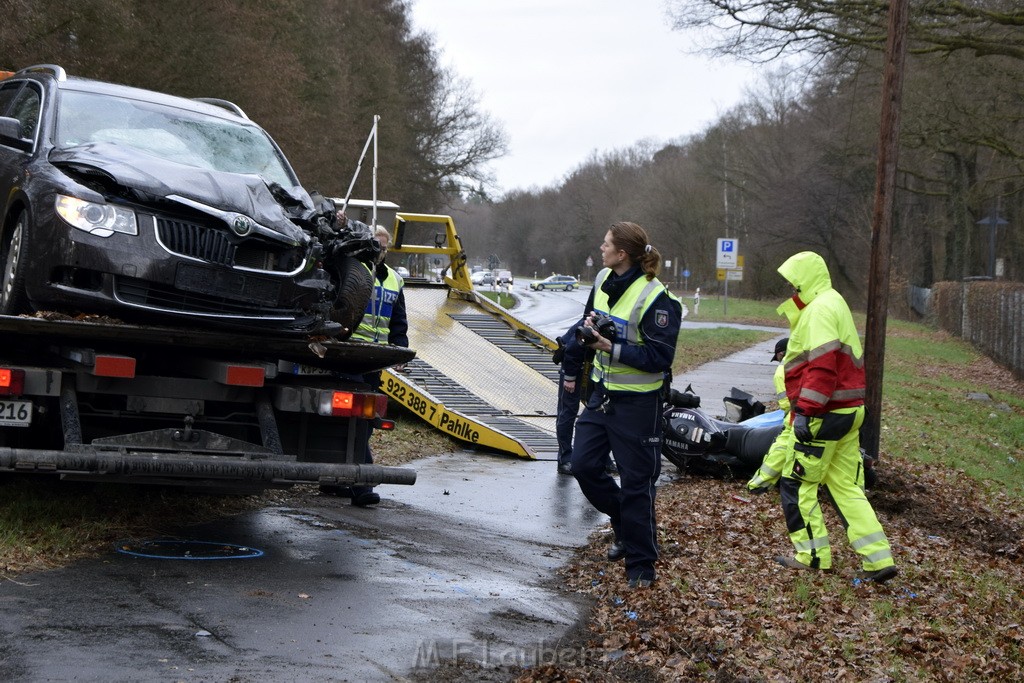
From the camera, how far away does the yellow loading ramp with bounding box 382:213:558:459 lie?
12773mm

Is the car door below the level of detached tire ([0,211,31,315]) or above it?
above

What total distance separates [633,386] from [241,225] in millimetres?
2492

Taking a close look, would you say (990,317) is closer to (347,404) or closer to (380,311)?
(380,311)

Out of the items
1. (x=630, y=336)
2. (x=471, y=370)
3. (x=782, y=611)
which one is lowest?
(x=782, y=611)

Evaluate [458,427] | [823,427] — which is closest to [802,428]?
[823,427]

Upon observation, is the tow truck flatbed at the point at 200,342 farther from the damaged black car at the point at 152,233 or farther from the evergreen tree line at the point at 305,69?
the evergreen tree line at the point at 305,69

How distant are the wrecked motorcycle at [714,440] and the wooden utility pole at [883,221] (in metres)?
1.32

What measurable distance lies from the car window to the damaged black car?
0.01 meters

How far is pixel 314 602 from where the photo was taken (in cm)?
615

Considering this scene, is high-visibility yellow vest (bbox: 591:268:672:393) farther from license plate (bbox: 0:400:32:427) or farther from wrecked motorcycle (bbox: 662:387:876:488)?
wrecked motorcycle (bbox: 662:387:876:488)

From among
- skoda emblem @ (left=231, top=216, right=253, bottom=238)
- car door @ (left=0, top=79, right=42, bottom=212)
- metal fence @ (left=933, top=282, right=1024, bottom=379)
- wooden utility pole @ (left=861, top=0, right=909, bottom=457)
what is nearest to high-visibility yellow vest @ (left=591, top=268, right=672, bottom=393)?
skoda emblem @ (left=231, top=216, right=253, bottom=238)

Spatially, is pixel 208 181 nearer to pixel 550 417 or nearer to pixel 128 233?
pixel 128 233

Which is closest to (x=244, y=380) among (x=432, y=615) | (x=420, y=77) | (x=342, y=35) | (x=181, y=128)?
(x=432, y=615)

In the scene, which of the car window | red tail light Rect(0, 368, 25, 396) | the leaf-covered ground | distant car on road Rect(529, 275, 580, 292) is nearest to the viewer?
the leaf-covered ground
